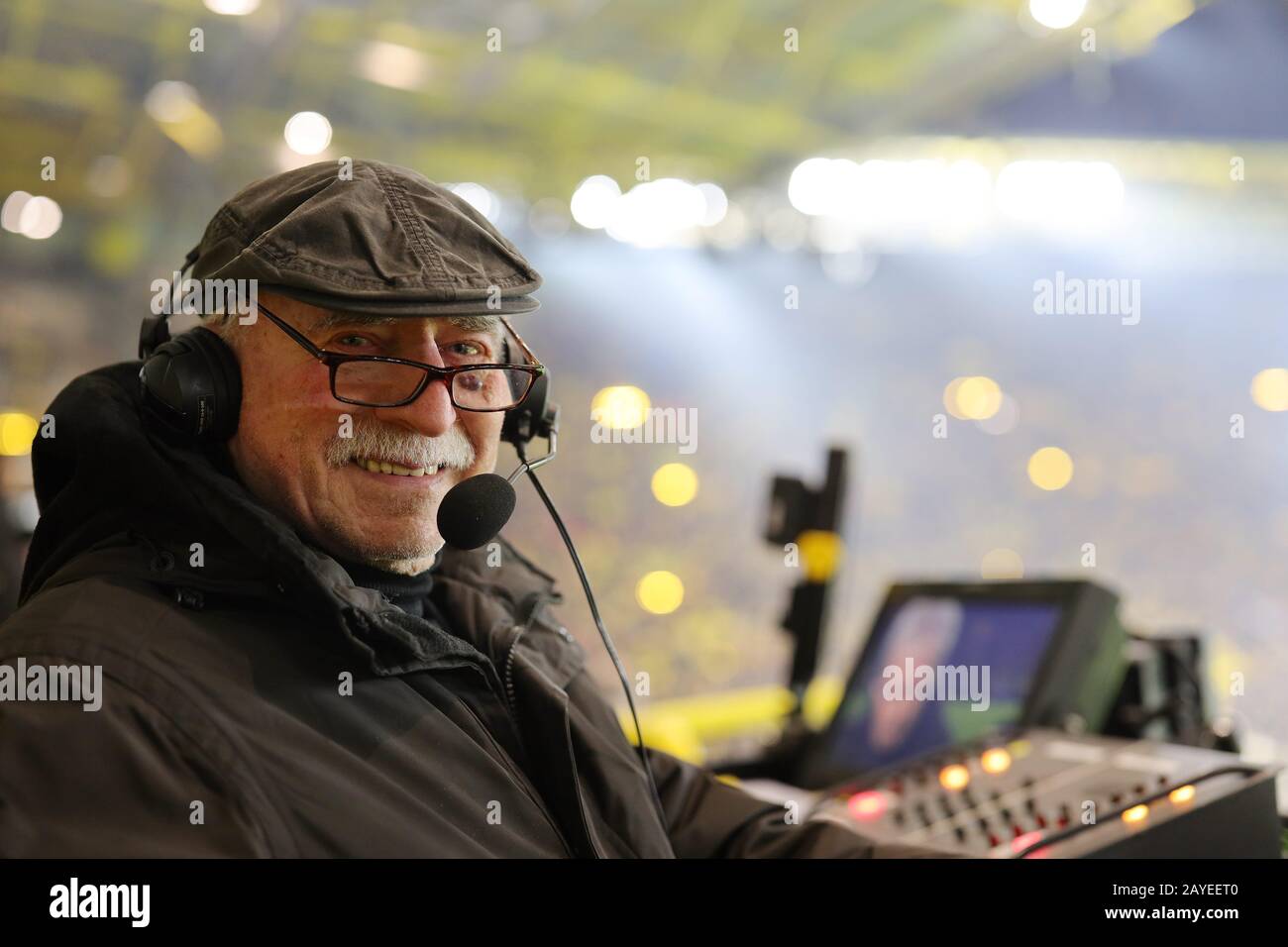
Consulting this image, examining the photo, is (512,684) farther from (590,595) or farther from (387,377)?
(387,377)

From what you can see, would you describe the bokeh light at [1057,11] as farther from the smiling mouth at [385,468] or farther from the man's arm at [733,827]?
the smiling mouth at [385,468]

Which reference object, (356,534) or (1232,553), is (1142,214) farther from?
(356,534)

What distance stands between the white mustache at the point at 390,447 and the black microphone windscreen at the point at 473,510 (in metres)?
0.04

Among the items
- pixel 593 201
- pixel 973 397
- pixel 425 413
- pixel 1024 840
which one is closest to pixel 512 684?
pixel 425 413

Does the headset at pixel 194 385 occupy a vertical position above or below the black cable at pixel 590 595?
above

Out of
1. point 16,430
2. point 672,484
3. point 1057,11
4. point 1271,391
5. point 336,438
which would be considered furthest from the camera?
point 672,484

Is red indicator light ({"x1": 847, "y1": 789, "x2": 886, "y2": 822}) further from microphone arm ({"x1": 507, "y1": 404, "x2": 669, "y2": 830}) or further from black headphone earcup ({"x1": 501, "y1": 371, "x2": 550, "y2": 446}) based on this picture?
black headphone earcup ({"x1": 501, "y1": 371, "x2": 550, "y2": 446})

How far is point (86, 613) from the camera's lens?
31.2 inches

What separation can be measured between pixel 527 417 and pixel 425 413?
0.20 m

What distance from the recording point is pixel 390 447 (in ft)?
3.16

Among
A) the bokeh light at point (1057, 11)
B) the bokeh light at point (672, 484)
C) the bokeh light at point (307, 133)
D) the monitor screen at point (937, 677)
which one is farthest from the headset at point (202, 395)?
the bokeh light at point (672, 484)

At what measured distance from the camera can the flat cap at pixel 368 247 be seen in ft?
2.90

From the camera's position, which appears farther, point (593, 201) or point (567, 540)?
point (593, 201)
